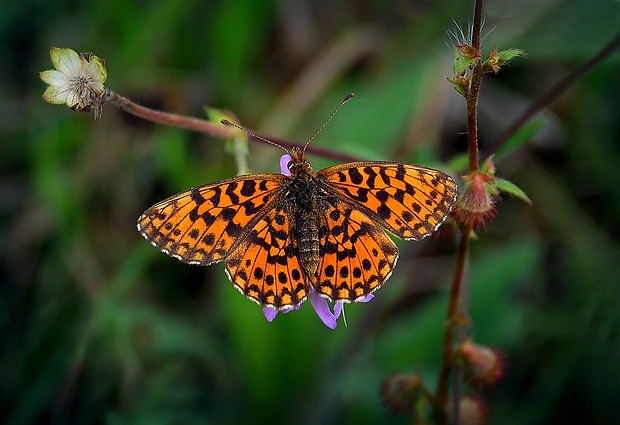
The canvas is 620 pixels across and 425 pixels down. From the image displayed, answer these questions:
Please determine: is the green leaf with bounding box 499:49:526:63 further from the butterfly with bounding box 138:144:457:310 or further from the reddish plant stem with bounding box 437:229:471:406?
the reddish plant stem with bounding box 437:229:471:406

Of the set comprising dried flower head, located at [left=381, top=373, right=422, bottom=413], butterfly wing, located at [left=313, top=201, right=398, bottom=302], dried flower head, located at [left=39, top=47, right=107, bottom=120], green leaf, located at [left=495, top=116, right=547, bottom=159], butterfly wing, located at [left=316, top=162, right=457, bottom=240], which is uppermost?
green leaf, located at [left=495, top=116, right=547, bottom=159]

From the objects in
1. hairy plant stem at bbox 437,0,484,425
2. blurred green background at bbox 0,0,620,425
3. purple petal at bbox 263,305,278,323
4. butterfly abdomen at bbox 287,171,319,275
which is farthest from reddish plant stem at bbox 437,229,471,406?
purple petal at bbox 263,305,278,323

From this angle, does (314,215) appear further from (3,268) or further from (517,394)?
(3,268)

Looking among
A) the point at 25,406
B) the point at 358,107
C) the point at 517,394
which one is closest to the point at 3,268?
the point at 25,406

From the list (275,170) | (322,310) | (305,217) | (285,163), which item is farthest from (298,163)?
(275,170)

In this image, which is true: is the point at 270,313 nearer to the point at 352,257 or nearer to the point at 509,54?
the point at 352,257

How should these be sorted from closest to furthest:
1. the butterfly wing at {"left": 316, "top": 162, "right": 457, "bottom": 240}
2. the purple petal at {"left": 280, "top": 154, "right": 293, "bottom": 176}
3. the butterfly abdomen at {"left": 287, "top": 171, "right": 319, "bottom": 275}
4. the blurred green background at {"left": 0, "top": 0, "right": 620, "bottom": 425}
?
the butterfly wing at {"left": 316, "top": 162, "right": 457, "bottom": 240}
the butterfly abdomen at {"left": 287, "top": 171, "right": 319, "bottom": 275}
the purple petal at {"left": 280, "top": 154, "right": 293, "bottom": 176}
the blurred green background at {"left": 0, "top": 0, "right": 620, "bottom": 425}
